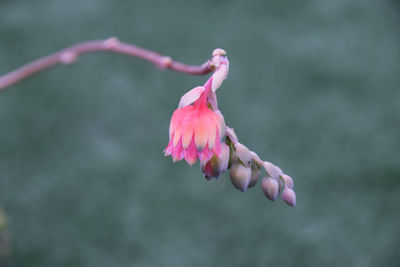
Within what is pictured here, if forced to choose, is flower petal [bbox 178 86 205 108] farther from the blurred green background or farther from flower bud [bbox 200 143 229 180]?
the blurred green background

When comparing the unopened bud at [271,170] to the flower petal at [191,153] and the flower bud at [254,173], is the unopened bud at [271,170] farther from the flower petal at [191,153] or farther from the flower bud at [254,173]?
the flower petal at [191,153]

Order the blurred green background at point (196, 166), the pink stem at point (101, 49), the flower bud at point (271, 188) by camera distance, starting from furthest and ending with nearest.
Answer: the blurred green background at point (196, 166) < the pink stem at point (101, 49) < the flower bud at point (271, 188)

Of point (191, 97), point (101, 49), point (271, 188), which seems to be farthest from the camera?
point (101, 49)

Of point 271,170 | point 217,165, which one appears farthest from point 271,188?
point 217,165

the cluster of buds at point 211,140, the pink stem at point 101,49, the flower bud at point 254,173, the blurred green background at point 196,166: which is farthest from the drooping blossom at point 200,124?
the blurred green background at point 196,166

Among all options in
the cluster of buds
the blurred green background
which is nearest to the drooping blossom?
the cluster of buds

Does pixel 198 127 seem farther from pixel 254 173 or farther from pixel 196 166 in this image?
pixel 196 166
